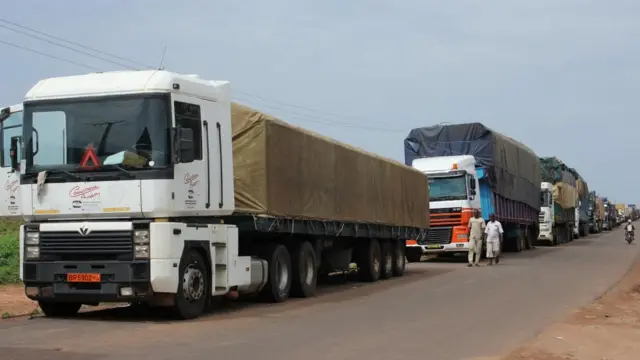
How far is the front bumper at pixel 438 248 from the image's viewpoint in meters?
26.0

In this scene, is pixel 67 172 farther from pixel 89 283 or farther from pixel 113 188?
pixel 89 283

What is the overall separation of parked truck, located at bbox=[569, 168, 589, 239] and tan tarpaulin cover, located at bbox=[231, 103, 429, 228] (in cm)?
3117

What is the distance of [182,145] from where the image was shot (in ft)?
36.8

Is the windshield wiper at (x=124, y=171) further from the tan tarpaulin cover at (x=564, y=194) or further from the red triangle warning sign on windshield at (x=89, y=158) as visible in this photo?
the tan tarpaulin cover at (x=564, y=194)

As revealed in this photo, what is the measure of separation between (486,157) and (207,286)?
1857 centimetres

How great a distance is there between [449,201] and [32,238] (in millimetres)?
17176

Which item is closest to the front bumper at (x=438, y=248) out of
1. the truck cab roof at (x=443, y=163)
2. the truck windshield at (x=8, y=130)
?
the truck cab roof at (x=443, y=163)

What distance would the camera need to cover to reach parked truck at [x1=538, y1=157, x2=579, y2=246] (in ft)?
136

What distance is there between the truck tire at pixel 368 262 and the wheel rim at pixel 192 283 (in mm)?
8262

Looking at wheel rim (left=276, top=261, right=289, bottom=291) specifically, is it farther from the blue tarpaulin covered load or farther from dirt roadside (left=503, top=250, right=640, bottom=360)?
the blue tarpaulin covered load

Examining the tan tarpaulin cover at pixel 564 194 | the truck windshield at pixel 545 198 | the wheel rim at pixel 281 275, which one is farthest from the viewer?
the tan tarpaulin cover at pixel 564 194

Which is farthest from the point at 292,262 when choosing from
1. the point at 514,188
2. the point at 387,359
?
the point at 514,188

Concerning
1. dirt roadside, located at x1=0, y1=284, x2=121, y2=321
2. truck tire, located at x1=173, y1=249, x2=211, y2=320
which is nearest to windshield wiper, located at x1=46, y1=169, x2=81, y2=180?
truck tire, located at x1=173, y1=249, x2=211, y2=320

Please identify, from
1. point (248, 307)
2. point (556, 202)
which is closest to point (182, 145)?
point (248, 307)
